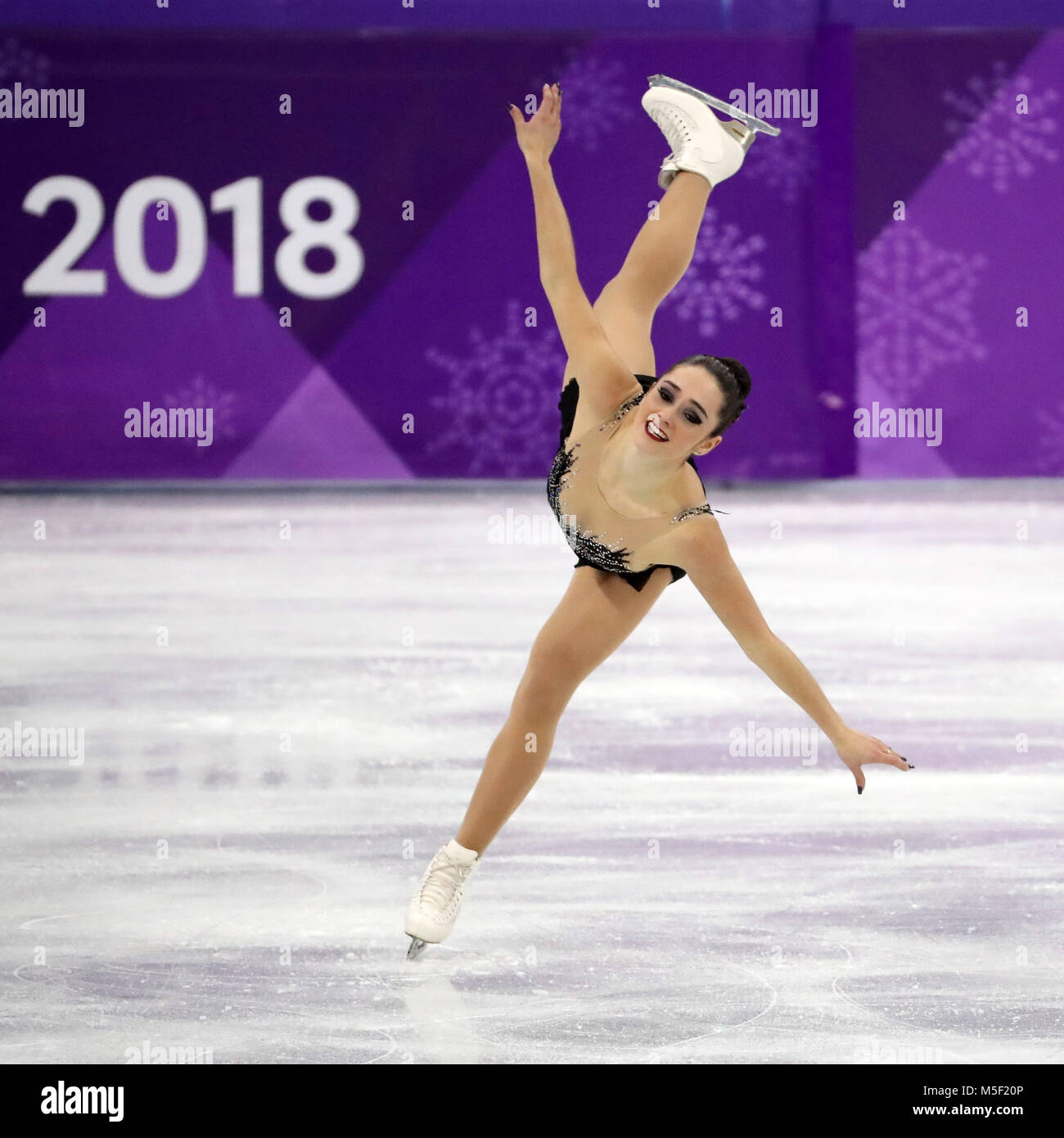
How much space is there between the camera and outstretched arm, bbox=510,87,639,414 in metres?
2.92

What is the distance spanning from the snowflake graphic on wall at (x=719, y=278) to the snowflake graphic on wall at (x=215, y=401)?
2.95 metres

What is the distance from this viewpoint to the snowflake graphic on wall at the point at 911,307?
1177 cm

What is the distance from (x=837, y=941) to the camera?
3.31 metres

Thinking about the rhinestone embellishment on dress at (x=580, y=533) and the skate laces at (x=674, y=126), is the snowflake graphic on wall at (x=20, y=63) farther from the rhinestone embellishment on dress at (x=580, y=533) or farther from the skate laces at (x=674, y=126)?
the rhinestone embellishment on dress at (x=580, y=533)

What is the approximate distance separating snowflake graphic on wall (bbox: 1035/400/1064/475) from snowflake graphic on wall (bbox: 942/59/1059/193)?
1579 mm

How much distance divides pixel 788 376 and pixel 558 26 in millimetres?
2754

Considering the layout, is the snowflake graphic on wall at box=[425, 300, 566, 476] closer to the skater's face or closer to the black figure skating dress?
the black figure skating dress

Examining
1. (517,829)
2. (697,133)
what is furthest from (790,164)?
(697,133)

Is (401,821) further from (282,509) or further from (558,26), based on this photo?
(558,26)

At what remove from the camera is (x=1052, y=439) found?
1200 centimetres

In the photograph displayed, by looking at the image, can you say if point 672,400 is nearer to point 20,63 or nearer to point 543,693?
point 543,693

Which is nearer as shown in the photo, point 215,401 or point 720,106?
point 720,106

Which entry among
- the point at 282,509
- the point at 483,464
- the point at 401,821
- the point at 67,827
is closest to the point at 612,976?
the point at 401,821

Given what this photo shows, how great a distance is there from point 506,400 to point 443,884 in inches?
345
